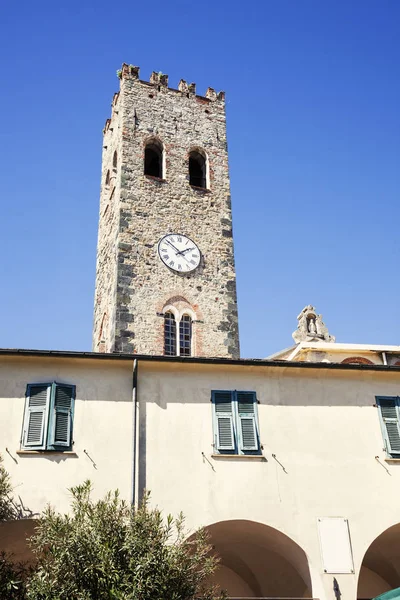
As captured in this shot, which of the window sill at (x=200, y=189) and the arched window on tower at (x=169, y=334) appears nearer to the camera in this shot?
the arched window on tower at (x=169, y=334)

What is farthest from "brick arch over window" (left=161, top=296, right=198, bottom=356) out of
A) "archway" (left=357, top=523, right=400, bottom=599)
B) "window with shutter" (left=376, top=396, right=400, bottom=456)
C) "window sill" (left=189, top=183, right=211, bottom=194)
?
"archway" (left=357, top=523, right=400, bottom=599)

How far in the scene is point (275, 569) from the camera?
15.5 metres

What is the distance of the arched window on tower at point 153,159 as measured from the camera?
28781 mm

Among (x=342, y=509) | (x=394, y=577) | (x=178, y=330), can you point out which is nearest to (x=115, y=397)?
(x=342, y=509)

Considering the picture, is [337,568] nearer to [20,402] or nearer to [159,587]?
[159,587]

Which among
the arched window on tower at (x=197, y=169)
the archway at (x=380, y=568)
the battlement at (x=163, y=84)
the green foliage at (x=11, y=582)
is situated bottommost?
the green foliage at (x=11, y=582)

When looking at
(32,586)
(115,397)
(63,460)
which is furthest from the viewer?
(115,397)

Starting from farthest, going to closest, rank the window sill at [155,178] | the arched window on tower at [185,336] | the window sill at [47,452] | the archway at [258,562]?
1. the window sill at [155,178]
2. the arched window on tower at [185,336]
3. the archway at [258,562]
4. the window sill at [47,452]

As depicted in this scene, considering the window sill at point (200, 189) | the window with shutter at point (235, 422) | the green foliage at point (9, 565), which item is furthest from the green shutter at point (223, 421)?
the window sill at point (200, 189)

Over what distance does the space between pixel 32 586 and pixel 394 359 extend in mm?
15990

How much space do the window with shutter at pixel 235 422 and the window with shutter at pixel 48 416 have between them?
3077mm

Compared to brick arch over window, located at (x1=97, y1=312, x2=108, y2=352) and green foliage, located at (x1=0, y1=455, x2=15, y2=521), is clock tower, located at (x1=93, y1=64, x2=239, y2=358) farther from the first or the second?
green foliage, located at (x1=0, y1=455, x2=15, y2=521)

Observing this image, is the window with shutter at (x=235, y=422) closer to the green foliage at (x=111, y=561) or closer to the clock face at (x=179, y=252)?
the green foliage at (x=111, y=561)

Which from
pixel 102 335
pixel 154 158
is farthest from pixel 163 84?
pixel 102 335
